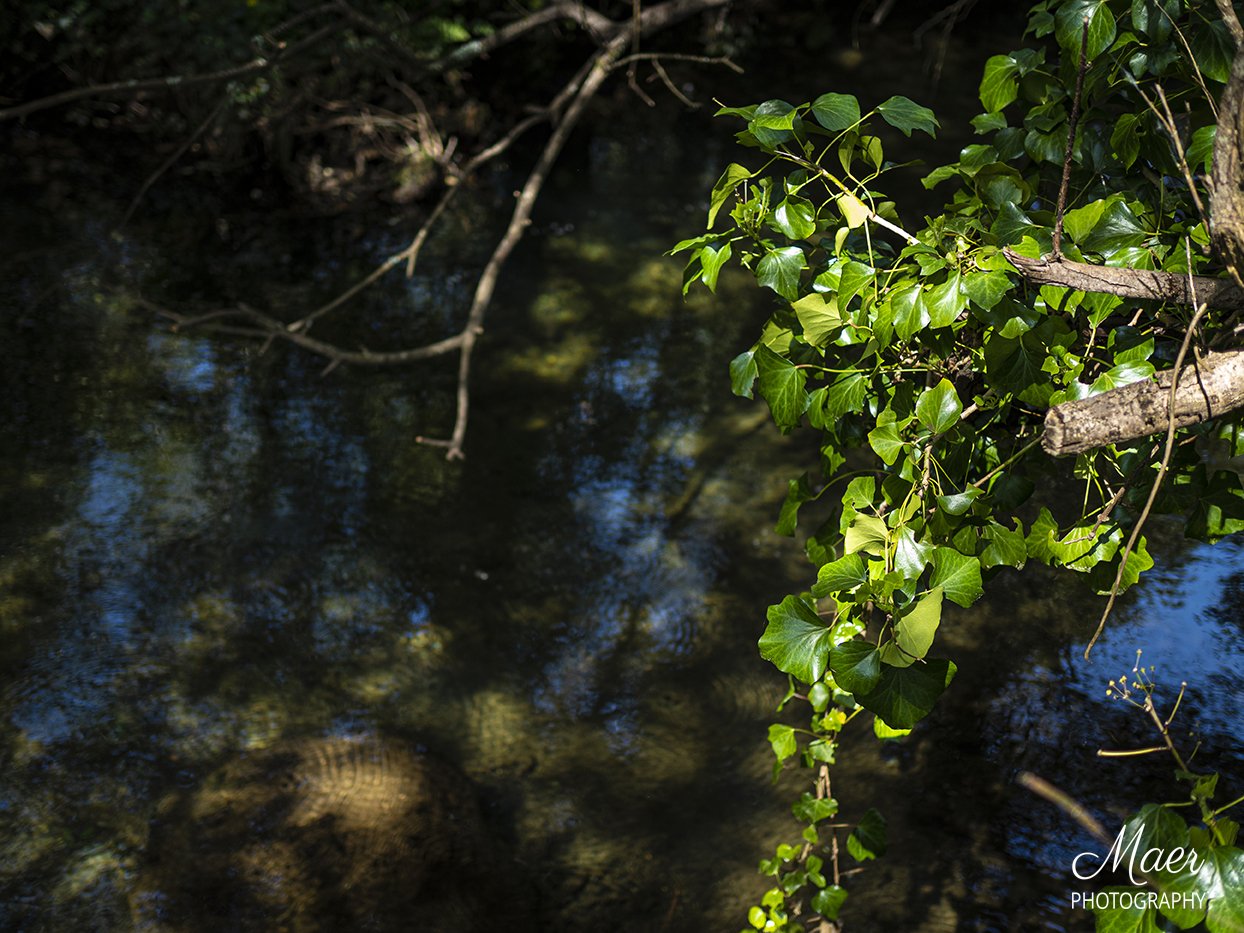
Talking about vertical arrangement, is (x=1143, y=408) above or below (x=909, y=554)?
above

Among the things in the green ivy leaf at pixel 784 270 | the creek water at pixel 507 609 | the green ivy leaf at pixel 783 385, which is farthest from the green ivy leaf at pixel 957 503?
the creek water at pixel 507 609

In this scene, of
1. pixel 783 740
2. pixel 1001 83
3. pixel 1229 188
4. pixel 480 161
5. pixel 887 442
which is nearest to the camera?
pixel 1229 188

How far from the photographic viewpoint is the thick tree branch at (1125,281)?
972 mm

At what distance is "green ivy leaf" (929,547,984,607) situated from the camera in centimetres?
98

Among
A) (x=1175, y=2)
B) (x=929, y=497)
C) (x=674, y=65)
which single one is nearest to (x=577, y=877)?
(x=929, y=497)

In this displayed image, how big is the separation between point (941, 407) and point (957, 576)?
8.2 inches

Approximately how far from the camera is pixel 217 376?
440 cm

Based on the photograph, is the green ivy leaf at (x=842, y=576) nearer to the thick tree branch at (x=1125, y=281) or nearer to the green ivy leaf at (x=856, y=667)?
the green ivy leaf at (x=856, y=667)

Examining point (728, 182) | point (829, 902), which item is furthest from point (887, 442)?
point (829, 902)

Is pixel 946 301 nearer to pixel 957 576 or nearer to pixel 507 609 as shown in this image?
pixel 957 576

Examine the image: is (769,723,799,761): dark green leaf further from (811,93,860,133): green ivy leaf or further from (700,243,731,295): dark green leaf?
(811,93,860,133): green ivy leaf

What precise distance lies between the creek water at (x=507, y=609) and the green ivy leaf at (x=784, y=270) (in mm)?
1740

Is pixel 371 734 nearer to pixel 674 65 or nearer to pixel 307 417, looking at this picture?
pixel 307 417

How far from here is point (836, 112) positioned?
108 cm
